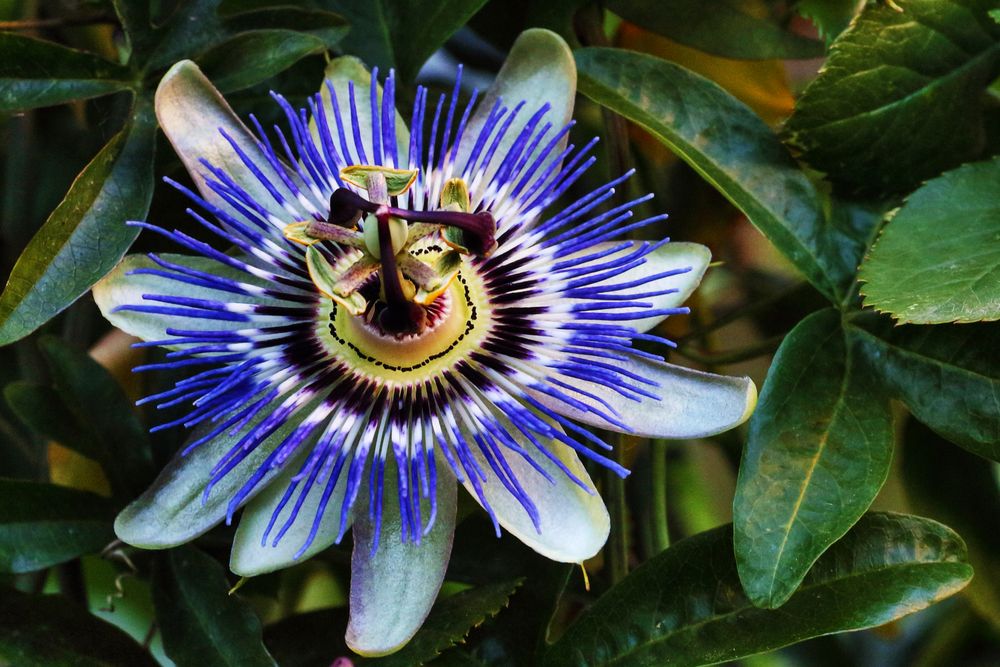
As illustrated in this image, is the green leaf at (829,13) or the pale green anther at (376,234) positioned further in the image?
the green leaf at (829,13)

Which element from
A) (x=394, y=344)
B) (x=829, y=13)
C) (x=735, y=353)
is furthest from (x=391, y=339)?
(x=829, y=13)

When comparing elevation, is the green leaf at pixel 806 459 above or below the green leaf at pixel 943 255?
below

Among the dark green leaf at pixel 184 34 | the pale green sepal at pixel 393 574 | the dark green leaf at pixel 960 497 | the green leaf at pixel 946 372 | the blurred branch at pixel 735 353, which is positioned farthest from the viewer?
the dark green leaf at pixel 960 497

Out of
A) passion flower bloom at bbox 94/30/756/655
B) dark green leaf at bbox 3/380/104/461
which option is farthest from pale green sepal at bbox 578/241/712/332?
dark green leaf at bbox 3/380/104/461

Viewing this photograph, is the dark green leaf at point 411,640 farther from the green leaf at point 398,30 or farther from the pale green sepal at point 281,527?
the green leaf at point 398,30

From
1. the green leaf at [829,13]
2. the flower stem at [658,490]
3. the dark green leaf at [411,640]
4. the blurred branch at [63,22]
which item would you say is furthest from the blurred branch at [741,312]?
the blurred branch at [63,22]

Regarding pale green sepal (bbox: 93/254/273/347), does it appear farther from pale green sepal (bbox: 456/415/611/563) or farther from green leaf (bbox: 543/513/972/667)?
green leaf (bbox: 543/513/972/667)
